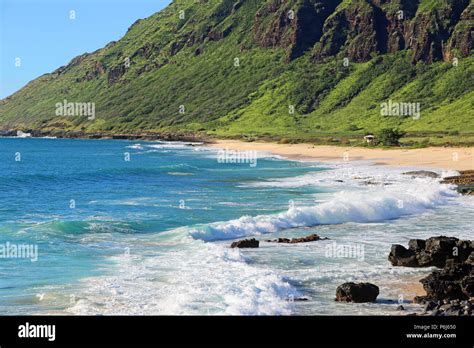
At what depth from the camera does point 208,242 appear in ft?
102

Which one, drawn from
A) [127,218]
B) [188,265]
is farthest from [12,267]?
[127,218]

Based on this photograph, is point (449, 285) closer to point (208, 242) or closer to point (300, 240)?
point (300, 240)

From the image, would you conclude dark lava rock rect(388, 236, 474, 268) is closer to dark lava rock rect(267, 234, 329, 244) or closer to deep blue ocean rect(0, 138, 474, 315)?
deep blue ocean rect(0, 138, 474, 315)

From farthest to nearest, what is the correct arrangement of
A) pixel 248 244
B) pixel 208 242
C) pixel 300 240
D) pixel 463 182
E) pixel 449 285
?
pixel 463 182, pixel 208 242, pixel 300 240, pixel 248 244, pixel 449 285

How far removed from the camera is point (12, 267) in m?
24.9

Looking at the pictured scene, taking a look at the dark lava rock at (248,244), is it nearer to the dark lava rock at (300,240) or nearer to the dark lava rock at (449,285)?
the dark lava rock at (300,240)

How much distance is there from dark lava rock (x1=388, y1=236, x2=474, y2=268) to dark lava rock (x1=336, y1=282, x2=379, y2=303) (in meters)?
5.58

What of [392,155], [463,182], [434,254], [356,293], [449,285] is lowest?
[356,293]

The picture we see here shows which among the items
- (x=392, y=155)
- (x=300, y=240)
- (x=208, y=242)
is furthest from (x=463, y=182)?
(x=392, y=155)

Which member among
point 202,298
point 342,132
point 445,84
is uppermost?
point 445,84

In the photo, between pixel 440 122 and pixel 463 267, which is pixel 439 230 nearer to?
pixel 463 267

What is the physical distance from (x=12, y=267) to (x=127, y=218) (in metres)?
14.7

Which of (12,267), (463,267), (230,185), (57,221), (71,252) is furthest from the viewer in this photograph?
(230,185)

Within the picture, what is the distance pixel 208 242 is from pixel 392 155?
230 ft
